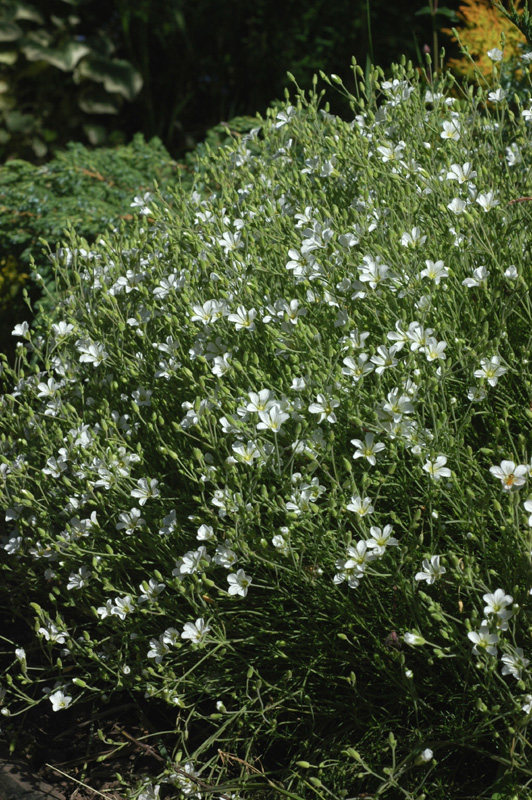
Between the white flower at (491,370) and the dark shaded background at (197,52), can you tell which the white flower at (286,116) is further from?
the dark shaded background at (197,52)

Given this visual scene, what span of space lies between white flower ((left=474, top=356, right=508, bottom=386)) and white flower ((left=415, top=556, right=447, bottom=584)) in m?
0.46

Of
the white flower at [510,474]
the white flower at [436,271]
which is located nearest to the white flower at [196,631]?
the white flower at [510,474]

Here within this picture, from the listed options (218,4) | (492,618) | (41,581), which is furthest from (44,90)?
(492,618)

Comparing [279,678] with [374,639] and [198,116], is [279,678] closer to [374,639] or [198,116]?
[374,639]

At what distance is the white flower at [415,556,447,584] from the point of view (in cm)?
171

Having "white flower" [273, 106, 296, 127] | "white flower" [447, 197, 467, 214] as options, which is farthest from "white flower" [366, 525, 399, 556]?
"white flower" [273, 106, 296, 127]

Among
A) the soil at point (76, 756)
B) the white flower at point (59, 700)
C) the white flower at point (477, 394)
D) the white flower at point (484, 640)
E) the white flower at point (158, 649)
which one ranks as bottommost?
the soil at point (76, 756)

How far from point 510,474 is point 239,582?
71cm

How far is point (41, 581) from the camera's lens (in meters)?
2.76

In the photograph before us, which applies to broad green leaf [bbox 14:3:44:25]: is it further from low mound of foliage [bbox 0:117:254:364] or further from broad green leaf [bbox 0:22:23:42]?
low mound of foliage [bbox 0:117:254:364]

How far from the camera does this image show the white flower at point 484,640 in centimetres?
156

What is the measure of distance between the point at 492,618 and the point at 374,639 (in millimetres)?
469

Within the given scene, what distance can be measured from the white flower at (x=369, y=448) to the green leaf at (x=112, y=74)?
18.7 feet

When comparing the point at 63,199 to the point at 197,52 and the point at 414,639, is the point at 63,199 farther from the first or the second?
the point at 197,52
